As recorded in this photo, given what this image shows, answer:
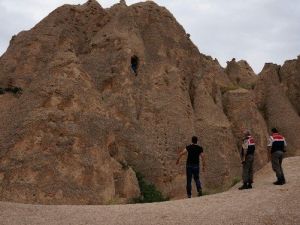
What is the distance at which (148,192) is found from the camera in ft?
72.6

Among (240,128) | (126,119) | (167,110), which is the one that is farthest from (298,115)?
(126,119)

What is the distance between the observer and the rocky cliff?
1864 cm

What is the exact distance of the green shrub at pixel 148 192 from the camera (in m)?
21.7

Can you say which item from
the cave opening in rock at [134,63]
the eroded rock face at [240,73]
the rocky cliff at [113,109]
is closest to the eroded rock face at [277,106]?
the rocky cliff at [113,109]

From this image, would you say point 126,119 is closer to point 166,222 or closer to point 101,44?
point 101,44

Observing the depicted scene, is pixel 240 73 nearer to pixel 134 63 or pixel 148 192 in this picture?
pixel 134 63

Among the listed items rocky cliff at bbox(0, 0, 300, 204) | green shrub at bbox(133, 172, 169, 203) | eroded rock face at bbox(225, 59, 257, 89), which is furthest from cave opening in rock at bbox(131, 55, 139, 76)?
eroded rock face at bbox(225, 59, 257, 89)

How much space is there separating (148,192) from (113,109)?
4497 millimetres

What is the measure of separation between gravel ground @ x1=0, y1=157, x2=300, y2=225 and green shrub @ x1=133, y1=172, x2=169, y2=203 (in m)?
6.36

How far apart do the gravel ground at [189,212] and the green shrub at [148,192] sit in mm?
6360

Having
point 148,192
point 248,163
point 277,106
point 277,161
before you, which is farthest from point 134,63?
point 277,106

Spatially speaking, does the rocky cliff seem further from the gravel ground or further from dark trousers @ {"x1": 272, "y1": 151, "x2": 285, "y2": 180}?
dark trousers @ {"x1": 272, "y1": 151, "x2": 285, "y2": 180}

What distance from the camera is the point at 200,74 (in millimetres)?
30312

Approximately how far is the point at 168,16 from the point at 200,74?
13.1ft
